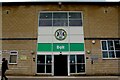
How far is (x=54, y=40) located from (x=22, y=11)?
4.37 metres

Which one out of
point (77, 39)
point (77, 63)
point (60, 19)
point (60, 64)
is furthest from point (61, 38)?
point (77, 63)

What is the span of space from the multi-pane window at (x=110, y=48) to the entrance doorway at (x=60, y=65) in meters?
3.86

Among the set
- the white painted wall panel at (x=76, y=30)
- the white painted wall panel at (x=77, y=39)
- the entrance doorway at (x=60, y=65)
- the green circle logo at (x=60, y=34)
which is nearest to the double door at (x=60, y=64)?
the entrance doorway at (x=60, y=65)

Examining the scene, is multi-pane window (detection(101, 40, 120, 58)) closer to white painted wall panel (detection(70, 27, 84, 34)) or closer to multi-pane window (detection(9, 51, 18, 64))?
white painted wall panel (detection(70, 27, 84, 34))

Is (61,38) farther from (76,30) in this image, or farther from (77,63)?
(77,63)

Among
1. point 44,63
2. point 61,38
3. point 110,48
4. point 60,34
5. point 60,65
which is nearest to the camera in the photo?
point 44,63

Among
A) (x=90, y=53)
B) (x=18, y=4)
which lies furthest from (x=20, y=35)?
(x=90, y=53)

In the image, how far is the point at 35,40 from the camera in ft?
90.1

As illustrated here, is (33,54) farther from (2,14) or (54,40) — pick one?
(2,14)

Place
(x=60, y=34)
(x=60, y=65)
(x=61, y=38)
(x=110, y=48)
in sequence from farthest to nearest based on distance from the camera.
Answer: (x=60, y=34)
(x=61, y=38)
(x=110, y=48)
(x=60, y=65)

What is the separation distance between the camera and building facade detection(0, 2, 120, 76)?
27.0 metres

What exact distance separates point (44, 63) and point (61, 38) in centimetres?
296

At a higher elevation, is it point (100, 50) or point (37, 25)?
point (37, 25)

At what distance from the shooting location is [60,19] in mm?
28219
